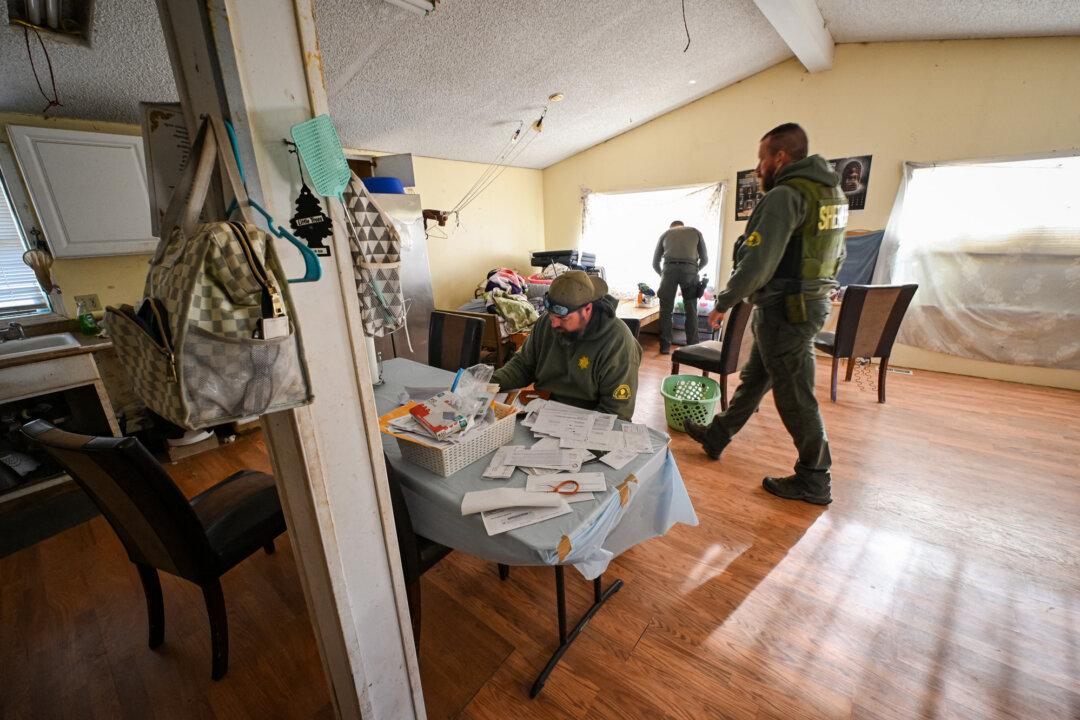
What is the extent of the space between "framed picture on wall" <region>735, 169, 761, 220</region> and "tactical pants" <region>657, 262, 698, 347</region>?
95 centimetres

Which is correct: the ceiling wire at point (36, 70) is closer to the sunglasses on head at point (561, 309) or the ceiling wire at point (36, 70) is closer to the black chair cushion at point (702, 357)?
the sunglasses on head at point (561, 309)

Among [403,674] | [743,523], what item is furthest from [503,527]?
[743,523]

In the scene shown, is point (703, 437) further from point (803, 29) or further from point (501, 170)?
point (501, 170)

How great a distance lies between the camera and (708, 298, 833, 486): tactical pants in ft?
6.06

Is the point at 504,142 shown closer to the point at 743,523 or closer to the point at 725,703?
the point at 743,523

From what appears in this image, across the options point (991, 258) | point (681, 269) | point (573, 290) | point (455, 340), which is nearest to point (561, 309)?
point (573, 290)

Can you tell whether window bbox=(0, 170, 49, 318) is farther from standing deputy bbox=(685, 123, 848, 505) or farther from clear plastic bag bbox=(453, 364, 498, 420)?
standing deputy bbox=(685, 123, 848, 505)

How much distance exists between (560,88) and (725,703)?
3.80m

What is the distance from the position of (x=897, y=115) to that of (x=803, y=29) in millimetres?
1257

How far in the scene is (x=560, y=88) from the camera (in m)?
3.31

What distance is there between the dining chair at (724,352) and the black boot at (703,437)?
1.12 feet

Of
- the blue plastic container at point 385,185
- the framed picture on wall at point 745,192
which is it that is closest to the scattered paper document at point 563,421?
the blue plastic container at point 385,185

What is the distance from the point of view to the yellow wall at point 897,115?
2934mm

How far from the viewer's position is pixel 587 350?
1.65 metres
